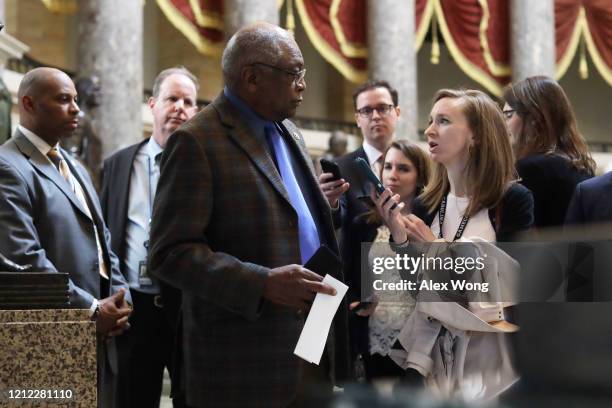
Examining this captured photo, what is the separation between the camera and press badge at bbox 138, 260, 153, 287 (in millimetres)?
3434

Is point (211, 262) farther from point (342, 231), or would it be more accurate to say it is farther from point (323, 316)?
point (342, 231)

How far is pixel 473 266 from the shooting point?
5.28 feet

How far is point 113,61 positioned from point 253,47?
703 cm

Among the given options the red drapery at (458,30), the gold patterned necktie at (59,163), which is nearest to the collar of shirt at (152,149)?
the gold patterned necktie at (59,163)

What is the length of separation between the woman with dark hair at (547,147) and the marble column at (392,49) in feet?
29.4

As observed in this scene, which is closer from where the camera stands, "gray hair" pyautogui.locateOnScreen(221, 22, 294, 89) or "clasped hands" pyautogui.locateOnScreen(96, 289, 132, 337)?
"gray hair" pyautogui.locateOnScreen(221, 22, 294, 89)

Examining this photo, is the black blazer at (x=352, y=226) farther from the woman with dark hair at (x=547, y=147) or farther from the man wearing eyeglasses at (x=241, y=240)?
the man wearing eyeglasses at (x=241, y=240)

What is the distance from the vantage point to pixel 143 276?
346cm

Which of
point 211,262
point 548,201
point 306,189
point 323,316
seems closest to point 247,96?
point 306,189

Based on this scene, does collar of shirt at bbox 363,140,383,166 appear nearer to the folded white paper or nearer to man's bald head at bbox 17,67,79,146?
man's bald head at bbox 17,67,79,146

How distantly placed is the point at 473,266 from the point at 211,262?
71cm

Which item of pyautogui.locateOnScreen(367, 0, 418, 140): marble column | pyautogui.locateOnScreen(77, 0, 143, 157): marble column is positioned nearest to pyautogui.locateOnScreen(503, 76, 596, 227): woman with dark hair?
pyautogui.locateOnScreen(77, 0, 143, 157): marble column

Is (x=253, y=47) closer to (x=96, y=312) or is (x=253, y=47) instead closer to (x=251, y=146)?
(x=251, y=146)

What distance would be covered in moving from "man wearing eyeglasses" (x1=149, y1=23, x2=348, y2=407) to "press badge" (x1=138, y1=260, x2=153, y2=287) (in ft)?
3.78
